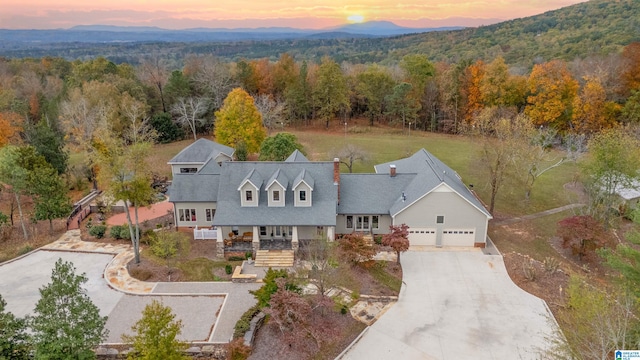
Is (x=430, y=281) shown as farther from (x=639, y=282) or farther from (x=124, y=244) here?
(x=124, y=244)

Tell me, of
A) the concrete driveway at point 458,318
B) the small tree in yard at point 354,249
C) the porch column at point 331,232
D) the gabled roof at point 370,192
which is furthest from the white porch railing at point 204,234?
the concrete driveway at point 458,318

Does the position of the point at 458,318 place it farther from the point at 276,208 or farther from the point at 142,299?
the point at 142,299

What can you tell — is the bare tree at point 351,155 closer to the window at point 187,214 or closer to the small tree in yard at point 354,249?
the window at point 187,214

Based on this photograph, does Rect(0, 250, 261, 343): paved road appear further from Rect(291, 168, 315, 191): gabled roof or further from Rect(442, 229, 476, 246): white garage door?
Rect(442, 229, 476, 246): white garage door

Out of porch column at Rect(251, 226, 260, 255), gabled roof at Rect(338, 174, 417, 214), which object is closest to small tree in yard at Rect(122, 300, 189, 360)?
porch column at Rect(251, 226, 260, 255)

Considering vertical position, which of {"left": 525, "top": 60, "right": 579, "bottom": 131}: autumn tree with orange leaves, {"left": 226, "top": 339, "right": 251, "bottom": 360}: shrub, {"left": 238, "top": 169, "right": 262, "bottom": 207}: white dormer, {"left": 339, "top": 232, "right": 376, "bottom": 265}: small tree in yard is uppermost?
{"left": 525, "top": 60, "right": 579, "bottom": 131}: autumn tree with orange leaves

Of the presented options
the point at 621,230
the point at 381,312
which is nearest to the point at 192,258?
the point at 381,312
